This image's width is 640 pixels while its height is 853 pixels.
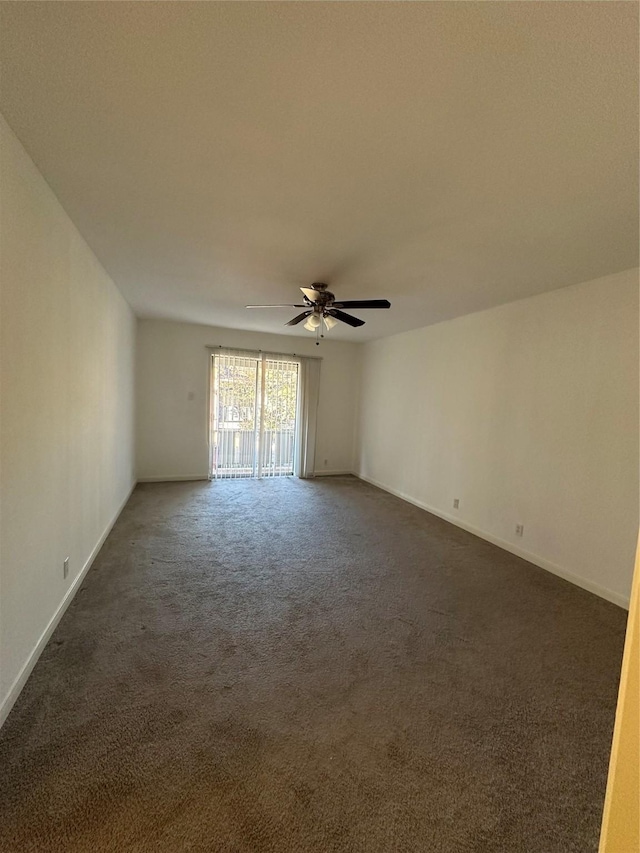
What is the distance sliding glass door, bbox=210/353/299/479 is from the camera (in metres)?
5.77

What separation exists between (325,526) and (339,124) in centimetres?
343

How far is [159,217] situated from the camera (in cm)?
217

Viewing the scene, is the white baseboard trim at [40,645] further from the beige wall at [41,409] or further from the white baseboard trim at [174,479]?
the white baseboard trim at [174,479]

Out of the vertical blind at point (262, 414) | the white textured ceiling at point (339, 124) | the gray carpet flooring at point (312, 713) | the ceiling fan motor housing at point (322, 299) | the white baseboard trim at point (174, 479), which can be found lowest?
the gray carpet flooring at point (312, 713)

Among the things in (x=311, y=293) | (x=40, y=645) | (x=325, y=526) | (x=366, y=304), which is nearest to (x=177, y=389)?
(x=325, y=526)

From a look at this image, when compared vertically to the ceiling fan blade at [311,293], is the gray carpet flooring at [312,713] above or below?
below

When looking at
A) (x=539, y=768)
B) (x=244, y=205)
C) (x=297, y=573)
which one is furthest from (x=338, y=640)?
(x=244, y=205)

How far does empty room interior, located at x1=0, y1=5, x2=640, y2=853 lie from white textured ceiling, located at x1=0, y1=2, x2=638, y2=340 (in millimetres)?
12

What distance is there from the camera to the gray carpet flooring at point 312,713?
1.20m

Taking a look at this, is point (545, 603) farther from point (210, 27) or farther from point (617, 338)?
point (210, 27)

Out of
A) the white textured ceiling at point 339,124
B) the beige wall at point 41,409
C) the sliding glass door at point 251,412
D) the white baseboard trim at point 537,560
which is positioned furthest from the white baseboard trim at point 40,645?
the white baseboard trim at point 537,560

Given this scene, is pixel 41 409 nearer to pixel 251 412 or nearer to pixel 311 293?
pixel 311 293

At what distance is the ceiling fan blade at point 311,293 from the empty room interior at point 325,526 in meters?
0.02

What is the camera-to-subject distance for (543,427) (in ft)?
10.7
